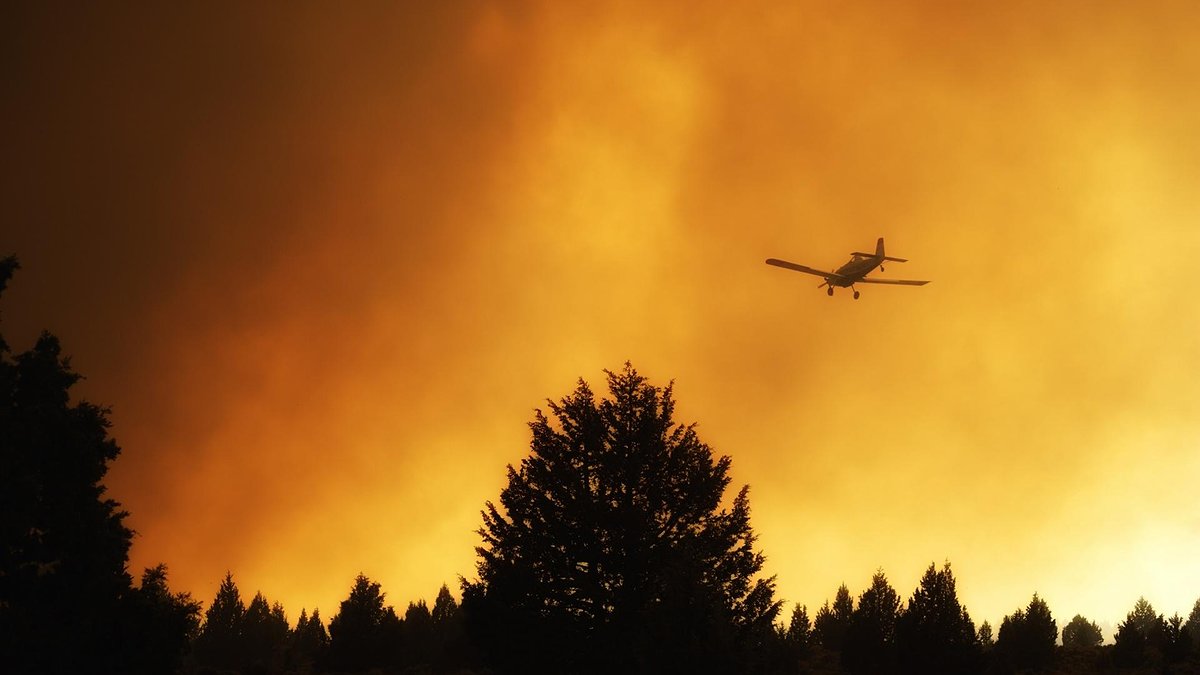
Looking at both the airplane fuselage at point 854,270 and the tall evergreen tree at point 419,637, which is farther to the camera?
the airplane fuselage at point 854,270

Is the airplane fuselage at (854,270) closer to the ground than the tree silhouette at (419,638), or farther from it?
farther from it

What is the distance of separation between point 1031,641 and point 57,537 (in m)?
64.6

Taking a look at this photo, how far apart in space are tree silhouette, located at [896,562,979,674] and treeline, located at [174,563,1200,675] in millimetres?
55

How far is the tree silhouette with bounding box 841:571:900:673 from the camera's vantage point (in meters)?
61.1

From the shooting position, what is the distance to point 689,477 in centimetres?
2969

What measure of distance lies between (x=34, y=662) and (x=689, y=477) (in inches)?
751

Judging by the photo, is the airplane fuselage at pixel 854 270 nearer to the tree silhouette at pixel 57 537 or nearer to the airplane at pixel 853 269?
the airplane at pixel 853 269

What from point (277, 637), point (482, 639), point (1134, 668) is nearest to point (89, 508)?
point (482, 639)

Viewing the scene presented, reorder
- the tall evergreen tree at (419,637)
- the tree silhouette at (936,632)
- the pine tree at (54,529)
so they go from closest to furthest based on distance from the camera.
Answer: the pine tree at (54,529)
the tree silhouette at (936,632)
the tall evergreen tree at (419,637)

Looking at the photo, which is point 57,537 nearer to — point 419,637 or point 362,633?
point 362,633

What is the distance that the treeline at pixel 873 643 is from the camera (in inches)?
2058

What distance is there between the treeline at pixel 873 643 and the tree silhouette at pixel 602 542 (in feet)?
56.6

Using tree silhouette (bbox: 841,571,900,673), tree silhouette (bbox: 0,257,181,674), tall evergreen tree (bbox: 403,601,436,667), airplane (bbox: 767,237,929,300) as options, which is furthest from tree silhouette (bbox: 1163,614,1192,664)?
tree silhouette (bbox: 0,257,181,674)

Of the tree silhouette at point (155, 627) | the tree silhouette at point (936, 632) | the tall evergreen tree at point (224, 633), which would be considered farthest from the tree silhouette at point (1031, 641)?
the tall evergreen tree at point (224, 633)
